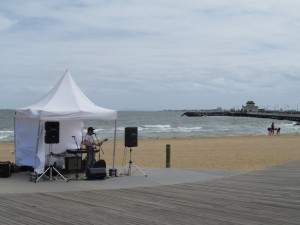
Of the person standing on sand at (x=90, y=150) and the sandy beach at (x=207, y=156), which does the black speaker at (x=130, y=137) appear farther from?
the sandy beach at (x=207, y=156)

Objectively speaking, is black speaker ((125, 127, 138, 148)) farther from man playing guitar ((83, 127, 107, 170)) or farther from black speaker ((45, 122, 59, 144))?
black speaker ((45, 122, 59, 144))

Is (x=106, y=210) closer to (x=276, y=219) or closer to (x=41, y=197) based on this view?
(x=41, y=197)

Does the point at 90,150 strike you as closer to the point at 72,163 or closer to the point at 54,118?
the point at 72,163

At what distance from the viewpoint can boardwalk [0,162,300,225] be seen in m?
6.49

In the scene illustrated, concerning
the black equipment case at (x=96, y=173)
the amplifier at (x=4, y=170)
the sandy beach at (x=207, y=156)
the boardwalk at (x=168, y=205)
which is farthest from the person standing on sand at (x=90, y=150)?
the sandy beach at (x=207, y=156)

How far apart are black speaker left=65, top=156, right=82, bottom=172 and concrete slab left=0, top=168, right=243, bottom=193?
0.58ft

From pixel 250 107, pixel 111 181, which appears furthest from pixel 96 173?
pixel 250 107

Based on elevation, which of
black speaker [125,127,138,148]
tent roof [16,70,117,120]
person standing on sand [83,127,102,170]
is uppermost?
tent roof [16,70,117,120]

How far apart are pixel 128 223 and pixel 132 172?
5819mm

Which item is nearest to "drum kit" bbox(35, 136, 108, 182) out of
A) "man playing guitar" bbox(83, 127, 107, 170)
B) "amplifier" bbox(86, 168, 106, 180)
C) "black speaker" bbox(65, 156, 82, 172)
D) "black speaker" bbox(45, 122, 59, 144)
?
"black speaker" bbox(65, 156, 82, 172)

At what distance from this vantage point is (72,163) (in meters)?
11.5

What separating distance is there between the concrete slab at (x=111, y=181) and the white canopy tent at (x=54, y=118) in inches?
27.5

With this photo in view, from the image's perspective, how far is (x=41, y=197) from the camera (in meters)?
8.20

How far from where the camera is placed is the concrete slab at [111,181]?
9320mm
